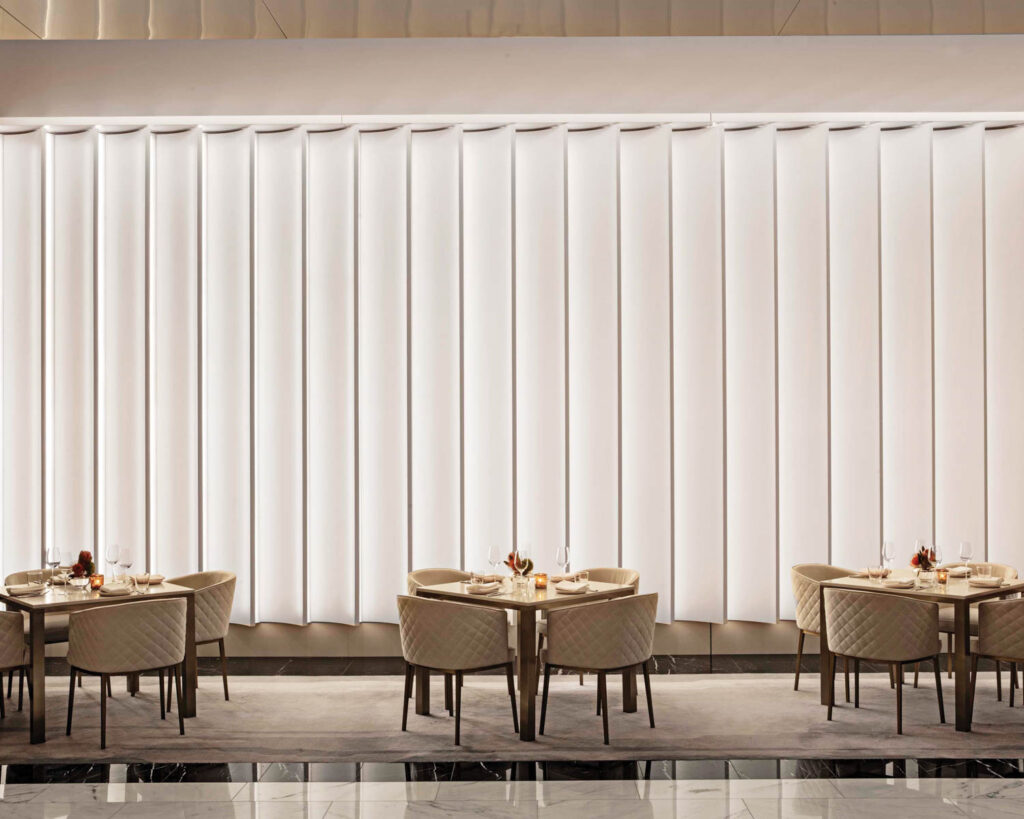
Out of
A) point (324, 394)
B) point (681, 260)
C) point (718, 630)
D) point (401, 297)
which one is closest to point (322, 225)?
point (401, 297)

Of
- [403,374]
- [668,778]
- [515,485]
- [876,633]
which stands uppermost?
[403,374]

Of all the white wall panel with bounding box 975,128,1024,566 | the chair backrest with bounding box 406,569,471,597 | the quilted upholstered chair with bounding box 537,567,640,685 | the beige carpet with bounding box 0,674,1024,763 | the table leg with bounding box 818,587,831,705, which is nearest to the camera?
the beige carpet with bounding box 0,674,1024,763

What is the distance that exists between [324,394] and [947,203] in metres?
4.82

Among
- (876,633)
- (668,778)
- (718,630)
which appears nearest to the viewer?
(668,778)

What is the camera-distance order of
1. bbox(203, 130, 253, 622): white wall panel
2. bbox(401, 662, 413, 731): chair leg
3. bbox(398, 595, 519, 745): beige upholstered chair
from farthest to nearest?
bbox(203, 130, 253, 622): white wall panel
bbox(401, 662, 413, 731): chair leg
bbox(398, 595, 519, 745): beige upholstered chair

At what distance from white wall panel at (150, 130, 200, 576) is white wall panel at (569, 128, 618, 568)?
2.79m

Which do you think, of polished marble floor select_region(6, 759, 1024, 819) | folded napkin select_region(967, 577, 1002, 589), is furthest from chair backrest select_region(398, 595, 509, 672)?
folded napkin select_region(967, 577, 1002, 589)

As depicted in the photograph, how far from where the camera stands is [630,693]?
500 cm

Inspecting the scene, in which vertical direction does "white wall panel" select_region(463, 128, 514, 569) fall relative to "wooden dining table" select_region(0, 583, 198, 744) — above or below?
above

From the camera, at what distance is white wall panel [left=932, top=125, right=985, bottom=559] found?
664 centimetres

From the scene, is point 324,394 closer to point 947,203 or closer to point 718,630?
point 718,630

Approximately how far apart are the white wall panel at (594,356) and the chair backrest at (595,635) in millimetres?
2066

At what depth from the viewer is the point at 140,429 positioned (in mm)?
6758

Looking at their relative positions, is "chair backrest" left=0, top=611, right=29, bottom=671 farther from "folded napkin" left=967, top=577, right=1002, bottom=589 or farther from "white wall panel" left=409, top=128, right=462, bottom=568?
"folded napkin" left=967, top=577, right=1002, bottom=589
